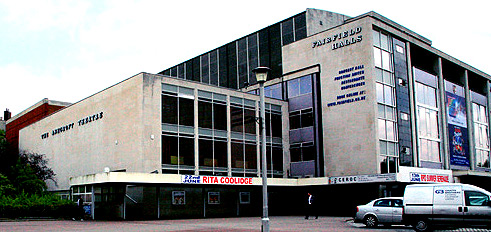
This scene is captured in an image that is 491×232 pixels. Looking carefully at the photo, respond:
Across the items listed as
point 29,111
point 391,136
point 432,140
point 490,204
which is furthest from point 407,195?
point 29,111

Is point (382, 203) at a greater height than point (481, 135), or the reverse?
point (481, 135)

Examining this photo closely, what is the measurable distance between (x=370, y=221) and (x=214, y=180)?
13.3 m

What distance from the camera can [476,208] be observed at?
64.8 ft

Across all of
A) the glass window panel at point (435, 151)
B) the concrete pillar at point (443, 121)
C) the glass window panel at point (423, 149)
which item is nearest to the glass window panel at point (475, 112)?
the concrete pillar at point (443, 121)

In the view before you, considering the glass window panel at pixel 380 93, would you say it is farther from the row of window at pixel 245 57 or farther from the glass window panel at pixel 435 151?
the row of window at pixel 245 57

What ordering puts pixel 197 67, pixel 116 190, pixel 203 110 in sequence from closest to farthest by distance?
1. pixel 116 190
2. pixel 203 110
3. pixel 197 67

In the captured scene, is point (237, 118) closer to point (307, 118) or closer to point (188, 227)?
point (307, 118)

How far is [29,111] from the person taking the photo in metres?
63.5

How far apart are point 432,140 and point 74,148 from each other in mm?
31777

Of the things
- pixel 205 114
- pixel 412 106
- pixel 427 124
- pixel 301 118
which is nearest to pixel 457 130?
pixel 427 124

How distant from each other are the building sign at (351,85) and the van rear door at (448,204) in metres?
19.3

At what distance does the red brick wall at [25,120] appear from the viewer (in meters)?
59.7

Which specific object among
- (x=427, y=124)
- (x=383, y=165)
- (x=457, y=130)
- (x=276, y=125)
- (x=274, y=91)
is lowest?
(x=383, y=165)

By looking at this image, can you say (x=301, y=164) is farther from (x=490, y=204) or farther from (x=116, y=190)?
(x=490, y=204)
